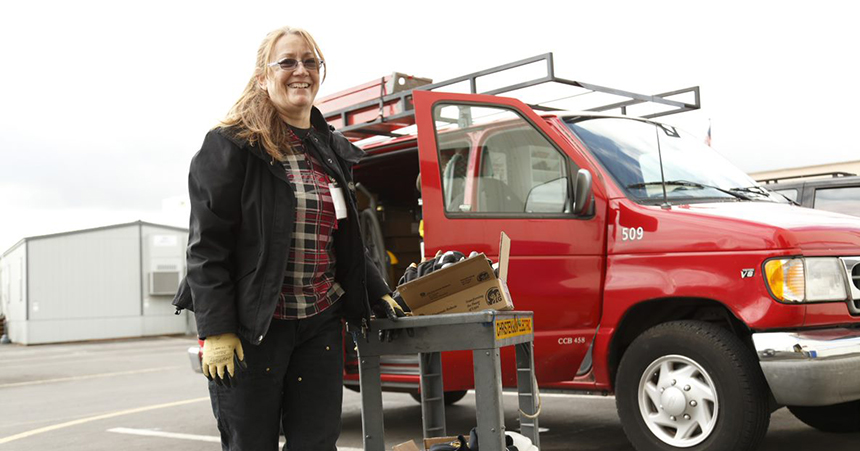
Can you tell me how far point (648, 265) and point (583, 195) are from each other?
536 millimetres

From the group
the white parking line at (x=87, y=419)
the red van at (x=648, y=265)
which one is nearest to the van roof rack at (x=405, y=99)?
the red van at (x=648, y=265)

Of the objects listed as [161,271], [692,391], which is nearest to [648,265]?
[692,391]

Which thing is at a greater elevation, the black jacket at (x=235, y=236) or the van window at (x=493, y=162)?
the van window at (x=493, y=162)

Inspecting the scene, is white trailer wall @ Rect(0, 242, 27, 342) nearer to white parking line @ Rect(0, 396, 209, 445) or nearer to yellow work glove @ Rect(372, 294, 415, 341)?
white parking line @ Rect(0, 396, 209, 445)

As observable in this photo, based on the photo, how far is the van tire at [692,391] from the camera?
4406 millimetres

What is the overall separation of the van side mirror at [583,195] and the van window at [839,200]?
426cm

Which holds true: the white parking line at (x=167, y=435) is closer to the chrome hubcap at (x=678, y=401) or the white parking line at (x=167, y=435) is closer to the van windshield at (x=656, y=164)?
the chrome hubcap at (x=678, y=401)

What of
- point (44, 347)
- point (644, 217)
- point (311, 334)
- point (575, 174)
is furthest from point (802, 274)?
point (44, 347)

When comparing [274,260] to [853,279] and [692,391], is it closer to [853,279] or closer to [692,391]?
[692,391]

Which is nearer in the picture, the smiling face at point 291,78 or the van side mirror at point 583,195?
the smiling face at point 291,78

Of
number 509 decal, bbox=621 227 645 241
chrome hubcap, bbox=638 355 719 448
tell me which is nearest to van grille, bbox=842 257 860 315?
chrome hubcap, bbox=638 355 719 448

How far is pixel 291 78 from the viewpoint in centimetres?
288

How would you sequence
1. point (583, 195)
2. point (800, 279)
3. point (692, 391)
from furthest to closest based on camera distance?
point (583, 195) → point (692, 391) → point (800, 279)

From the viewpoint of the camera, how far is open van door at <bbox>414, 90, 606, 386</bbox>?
5.15 m
